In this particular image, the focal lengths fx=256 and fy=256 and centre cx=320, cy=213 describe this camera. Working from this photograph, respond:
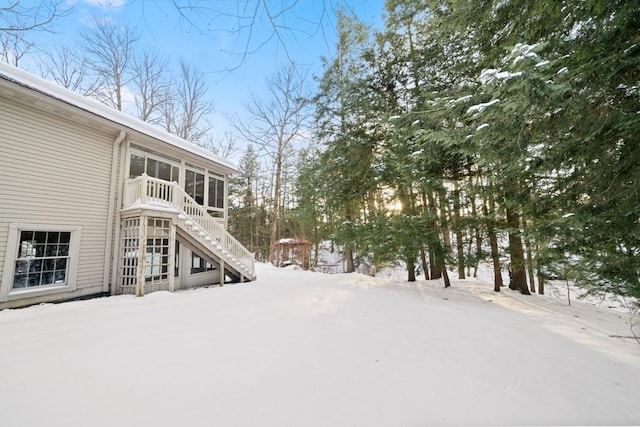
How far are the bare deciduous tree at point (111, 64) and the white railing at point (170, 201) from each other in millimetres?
7684

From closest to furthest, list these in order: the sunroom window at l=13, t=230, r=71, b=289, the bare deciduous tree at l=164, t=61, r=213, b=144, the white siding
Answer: the white siding < the sunroom window at l=13, t=230, r=71, b=289 < the bare deciduous tree at l=164, t=61, r=213, b=144

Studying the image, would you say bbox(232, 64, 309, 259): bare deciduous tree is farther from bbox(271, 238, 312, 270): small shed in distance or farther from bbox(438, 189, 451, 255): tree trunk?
bbox(438, 189, 451, 255): tree trunk

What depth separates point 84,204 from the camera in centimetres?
615

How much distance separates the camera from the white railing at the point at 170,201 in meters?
6.63

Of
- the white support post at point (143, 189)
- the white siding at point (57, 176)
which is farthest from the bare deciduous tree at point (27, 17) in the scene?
the white support post at point (143, 189)

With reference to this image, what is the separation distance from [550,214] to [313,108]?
8562 mm

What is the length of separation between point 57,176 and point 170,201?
233 cm

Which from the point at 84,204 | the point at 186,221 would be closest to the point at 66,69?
the point at 84,204

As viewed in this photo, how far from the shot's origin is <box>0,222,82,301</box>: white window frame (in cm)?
496

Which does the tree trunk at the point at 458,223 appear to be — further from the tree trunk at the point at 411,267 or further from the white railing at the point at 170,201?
the white railing at the point at 170,201

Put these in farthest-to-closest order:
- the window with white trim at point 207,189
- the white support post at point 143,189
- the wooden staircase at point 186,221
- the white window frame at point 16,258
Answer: the window with white trim at point 207,189 → the wooden staircase at point 186,221 → the white support post at point 143,189 → the white window frame at point 16,258

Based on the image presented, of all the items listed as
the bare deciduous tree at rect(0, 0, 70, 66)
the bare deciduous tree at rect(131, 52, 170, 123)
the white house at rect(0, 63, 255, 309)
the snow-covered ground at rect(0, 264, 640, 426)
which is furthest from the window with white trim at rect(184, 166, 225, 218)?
the bare deciduous tree at rect(131, 52, 170, 123)

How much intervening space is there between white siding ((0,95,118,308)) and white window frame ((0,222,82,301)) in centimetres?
9

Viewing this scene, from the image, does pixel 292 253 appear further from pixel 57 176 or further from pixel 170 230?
pixel 57 176
